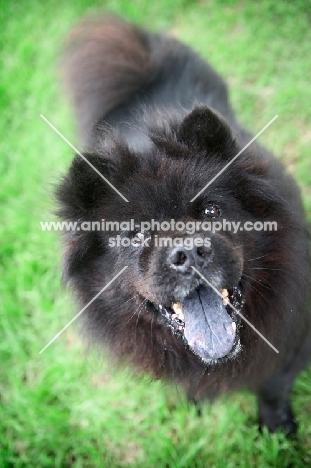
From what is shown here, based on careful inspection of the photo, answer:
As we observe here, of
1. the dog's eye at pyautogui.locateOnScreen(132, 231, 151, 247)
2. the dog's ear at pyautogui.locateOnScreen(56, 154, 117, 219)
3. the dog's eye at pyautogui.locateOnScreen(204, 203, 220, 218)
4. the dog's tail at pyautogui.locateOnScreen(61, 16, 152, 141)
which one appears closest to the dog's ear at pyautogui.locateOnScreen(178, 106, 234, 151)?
the dog's eye at pyautogui.locateOnScreen(204, 203, 220, 218)

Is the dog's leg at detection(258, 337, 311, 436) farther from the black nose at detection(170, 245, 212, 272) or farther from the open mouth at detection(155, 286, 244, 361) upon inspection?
the black nose at detection(170, 245, 212, 272)

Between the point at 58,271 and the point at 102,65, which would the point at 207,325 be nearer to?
the point at 58,271

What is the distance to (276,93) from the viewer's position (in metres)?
4.45

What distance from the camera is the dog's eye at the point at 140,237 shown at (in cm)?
210

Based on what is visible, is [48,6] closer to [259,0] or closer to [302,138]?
[259,0]

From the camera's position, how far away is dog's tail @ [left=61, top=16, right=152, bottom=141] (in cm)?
354

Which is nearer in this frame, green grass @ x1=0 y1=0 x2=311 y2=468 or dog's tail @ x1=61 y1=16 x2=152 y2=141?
green grass @ x1=0 y1=0 x2=311 y2=468

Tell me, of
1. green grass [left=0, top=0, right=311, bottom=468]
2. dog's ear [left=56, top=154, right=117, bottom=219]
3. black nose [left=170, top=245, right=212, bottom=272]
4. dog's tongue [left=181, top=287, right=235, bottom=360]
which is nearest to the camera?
black nose [left=170, top=245, right=212, bottom=272]

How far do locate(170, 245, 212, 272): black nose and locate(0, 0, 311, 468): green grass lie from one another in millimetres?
872

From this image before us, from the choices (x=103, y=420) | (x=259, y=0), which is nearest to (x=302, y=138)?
(x=259, y=0)

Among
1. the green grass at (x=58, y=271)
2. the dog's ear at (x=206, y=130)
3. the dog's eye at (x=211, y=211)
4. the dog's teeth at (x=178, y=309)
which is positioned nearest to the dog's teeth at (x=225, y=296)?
the dog's teeth at (x=178, y=309)

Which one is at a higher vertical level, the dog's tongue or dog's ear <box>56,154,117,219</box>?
dog's ear <box>56,154,117,219</box>

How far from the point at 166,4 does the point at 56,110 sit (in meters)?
2.05

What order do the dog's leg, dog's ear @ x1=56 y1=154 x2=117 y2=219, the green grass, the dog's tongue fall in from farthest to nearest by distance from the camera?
the green grass, the dog's leg, dog's ear @ x1=56 y1=154 x2=117 y2=219, the dog's tongue
